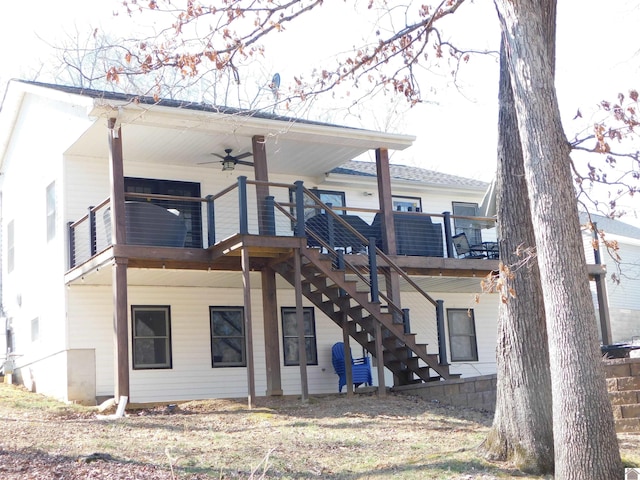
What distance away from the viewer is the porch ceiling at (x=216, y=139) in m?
15.0

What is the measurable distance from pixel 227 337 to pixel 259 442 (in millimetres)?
7855

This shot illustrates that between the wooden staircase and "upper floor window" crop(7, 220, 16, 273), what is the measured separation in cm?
817

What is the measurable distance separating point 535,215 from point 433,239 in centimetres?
1061

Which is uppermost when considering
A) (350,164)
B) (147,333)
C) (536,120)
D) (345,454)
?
(350,164)

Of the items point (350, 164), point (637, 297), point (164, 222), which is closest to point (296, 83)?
point (164, 222)

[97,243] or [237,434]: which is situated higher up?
[97,243]

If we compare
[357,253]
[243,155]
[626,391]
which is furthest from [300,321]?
[626,391]

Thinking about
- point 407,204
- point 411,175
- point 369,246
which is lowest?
point 369,246

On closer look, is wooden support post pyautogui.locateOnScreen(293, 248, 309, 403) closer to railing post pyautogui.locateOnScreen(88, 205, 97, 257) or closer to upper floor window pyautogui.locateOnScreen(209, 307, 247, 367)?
upper floor window pyautogui.locateOnScreen(209, 307, 247, 367)

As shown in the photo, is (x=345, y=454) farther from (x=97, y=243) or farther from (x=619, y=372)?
(x=97, y=243)

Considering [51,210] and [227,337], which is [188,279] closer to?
[227,337]

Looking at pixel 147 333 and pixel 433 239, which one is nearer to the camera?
pixel 147 333

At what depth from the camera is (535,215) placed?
8.16 metres

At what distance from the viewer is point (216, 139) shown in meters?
16.7
